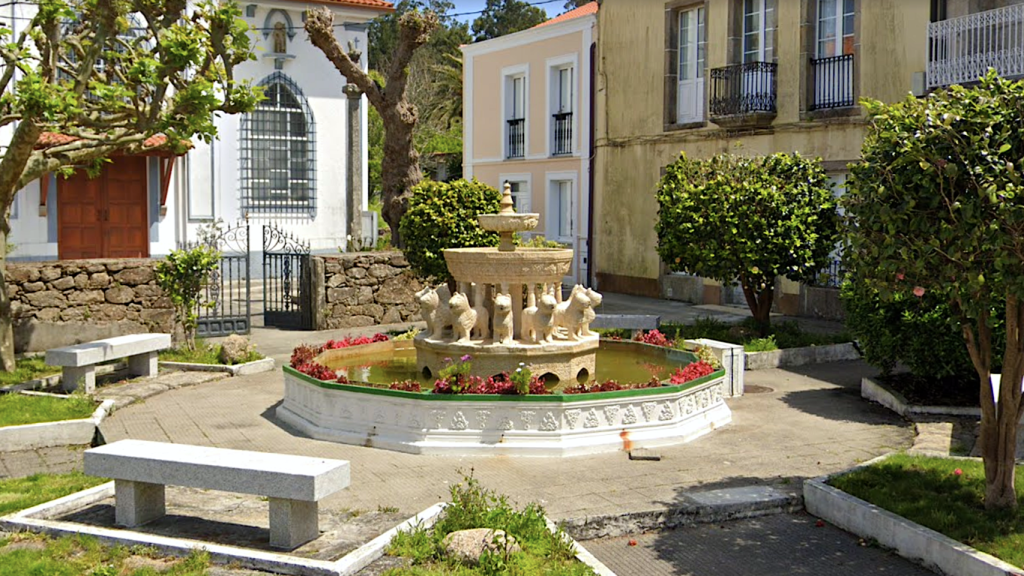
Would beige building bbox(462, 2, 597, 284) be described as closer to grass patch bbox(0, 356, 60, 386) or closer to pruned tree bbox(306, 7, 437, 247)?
pruned tree bbox(306, 7, 437, 247)

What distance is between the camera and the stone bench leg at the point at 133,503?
7.56 m

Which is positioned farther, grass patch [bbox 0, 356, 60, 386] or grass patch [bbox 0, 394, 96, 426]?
grass patch [bbox 0, 356, 60, 386]

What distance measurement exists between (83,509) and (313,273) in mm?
11049

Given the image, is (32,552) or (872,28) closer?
(32,552)

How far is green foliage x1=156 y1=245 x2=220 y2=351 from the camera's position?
15.3 meters

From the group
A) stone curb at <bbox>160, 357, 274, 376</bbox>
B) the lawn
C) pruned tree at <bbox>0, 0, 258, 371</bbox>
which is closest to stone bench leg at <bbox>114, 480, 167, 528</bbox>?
pruned tree at <bbox>0, 0, 258, 371</bbox>

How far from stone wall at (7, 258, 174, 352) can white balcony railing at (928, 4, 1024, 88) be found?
12.6 m

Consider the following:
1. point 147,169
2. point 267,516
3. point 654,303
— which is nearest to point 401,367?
point 267,516

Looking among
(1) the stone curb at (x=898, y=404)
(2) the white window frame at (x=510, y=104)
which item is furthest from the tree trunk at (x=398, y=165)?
(1) the stone curb at (x=898, y=404)

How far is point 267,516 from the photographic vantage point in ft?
26.1

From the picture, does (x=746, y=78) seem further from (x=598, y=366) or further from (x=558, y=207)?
(x=598, y=366)

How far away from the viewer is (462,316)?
1192cm

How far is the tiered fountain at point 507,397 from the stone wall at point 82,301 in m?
4.49

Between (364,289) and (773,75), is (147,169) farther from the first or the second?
(773,75)
